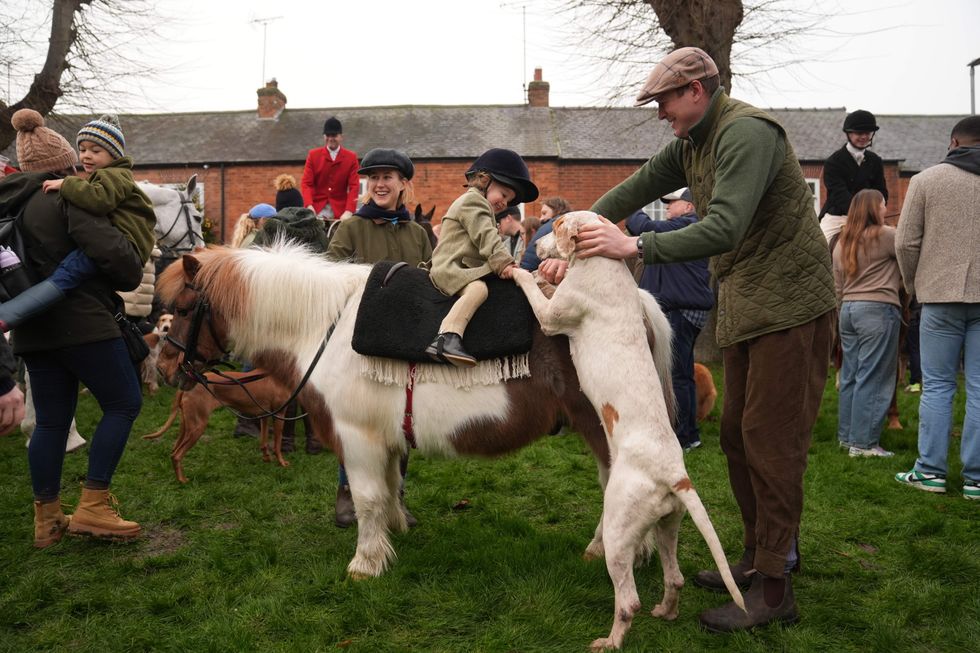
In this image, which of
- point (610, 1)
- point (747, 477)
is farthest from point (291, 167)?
point (747, 477)

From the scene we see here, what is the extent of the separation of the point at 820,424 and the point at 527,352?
17.8ft

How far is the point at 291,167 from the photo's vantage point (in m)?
24.7

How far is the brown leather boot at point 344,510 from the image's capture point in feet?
15.7

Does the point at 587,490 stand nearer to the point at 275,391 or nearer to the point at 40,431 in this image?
the point at 275,391

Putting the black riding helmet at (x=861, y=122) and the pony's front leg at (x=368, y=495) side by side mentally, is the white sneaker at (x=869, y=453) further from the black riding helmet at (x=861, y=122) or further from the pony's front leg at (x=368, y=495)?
the pony's front leg at (x=368, y=495)

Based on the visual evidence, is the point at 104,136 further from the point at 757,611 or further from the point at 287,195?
the point at 287,195

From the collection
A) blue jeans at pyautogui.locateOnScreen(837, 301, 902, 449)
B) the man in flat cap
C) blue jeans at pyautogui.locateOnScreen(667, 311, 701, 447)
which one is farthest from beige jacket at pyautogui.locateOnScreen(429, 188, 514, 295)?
blue jeans at pyautogui.locateOnScreen(837, 301, 902, 449)

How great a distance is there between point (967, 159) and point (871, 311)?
1745 mm

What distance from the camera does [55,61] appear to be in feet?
44.2

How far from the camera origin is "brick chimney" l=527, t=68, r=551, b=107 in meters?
27.2

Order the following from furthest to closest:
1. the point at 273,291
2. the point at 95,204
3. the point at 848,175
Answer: the point at 848,175, the point at 273,291, the point at 95,204

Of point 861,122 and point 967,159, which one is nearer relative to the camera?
point 967,159

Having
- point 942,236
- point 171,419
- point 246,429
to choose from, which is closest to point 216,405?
point 171,419

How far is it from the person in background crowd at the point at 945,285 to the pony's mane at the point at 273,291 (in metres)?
4.25
